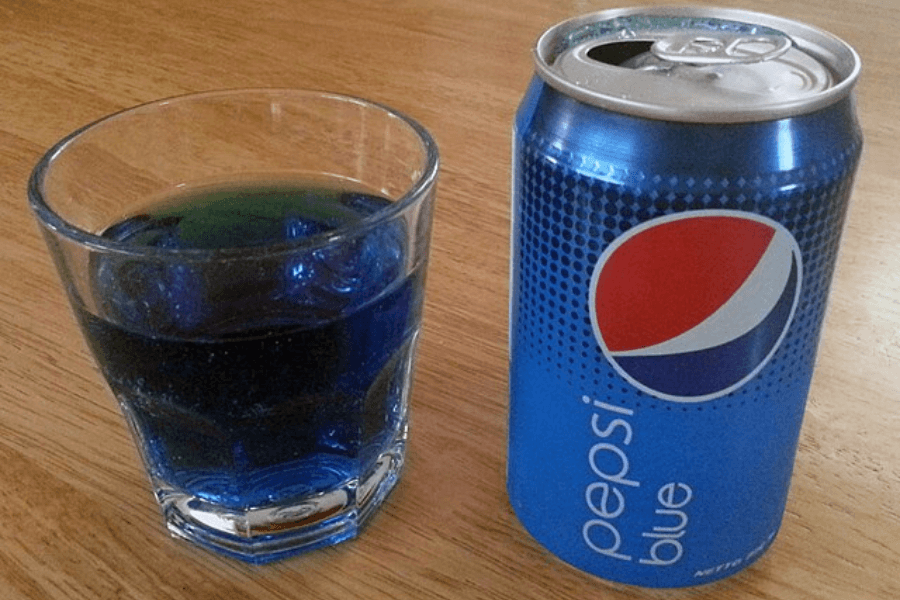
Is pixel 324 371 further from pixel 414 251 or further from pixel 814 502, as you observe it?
pixel 814 502

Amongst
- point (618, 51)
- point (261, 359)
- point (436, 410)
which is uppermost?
point (618, 51)

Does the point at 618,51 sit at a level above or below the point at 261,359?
above

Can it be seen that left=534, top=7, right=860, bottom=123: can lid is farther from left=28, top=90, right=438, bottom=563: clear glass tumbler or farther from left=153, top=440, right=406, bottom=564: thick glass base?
left=153, top=440, right=406, bottom=564: thick glass base

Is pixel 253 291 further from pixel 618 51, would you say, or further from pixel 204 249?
pixel 618 51

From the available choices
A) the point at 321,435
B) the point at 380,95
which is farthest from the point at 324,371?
the point at 380,95

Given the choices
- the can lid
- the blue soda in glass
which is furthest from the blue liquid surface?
the can lid

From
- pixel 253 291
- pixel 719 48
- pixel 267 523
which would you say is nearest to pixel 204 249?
pixel 253 291

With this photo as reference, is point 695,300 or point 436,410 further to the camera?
point 436,410
